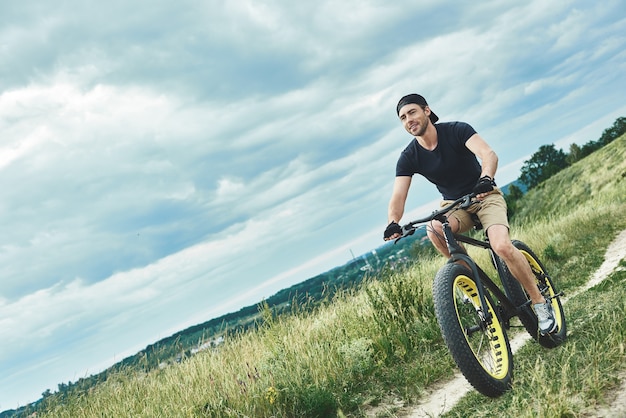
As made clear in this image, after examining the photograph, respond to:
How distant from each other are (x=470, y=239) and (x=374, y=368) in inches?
85.7

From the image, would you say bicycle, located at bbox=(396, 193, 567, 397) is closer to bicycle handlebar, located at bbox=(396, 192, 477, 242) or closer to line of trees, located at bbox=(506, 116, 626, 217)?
bicycle handlebar, located at bbox=(396, 192, 477, 242)

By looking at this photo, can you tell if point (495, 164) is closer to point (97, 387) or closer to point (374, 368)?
point (374, 368)

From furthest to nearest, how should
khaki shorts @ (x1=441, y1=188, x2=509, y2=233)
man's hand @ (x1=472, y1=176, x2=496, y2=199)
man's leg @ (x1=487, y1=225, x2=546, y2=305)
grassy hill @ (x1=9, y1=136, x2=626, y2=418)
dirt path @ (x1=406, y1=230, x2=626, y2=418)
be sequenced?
khaki shorts @ (x1=441, y1=188, x2=509, y2=233) → man's leg @ (x1=487, y1=225, x2=546, y2=305) → man's hand @ (x1=472, y1=176, x2=496, y2=199) → grassy hill @ (x1=9, y1=136, x2=626, y2=418) → dirt path @ (x1=406, y1=230, x2=626, y2=418)

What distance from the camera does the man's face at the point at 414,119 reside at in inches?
220

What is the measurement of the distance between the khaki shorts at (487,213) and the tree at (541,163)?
9827 centimetres

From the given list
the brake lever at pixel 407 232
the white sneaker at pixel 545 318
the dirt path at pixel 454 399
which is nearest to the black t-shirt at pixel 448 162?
the brake lever at pixel 407 232

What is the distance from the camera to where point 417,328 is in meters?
7.64

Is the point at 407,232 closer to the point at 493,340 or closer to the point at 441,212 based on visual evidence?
the point at 441,212

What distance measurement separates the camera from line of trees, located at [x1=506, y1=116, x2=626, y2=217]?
301ft

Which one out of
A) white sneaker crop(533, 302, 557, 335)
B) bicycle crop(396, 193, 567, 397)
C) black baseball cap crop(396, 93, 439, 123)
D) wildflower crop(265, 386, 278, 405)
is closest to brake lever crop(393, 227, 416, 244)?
bicycle crop(396, 193, 567, 397)

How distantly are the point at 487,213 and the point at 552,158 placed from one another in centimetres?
10212

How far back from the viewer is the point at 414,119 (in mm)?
5594

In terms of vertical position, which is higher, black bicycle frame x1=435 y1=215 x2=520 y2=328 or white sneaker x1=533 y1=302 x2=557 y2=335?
black bicycle frame x1=435 y1=215 x2=520 y2=328

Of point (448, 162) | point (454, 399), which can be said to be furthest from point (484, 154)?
point (454, 399)
